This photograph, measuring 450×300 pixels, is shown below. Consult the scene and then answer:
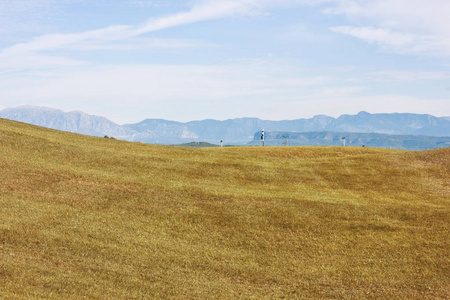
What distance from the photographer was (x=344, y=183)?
1617 inches

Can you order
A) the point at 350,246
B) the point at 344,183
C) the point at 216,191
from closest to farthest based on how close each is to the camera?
the point at 350,246
the point at 216,191
the point at 344,183

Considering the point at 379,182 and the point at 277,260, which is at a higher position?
the point at 379,182

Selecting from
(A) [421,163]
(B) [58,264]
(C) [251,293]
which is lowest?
(C) [251,293]

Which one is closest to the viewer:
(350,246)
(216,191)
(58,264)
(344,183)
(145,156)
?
(58,264)

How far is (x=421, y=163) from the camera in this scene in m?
48.4

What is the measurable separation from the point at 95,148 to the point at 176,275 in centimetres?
2749

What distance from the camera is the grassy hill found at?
20.2m

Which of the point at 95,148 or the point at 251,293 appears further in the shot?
the point at 95,148

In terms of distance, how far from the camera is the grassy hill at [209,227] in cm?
2022

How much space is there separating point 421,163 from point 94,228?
39.6m

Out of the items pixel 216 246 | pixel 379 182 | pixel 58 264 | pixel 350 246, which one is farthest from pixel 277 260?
pixel 379 182

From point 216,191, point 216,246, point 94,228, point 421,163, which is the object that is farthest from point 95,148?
point 421,163

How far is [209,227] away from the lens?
2778 cm

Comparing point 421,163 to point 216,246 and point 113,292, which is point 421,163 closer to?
point 216,246
